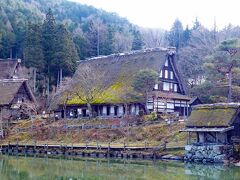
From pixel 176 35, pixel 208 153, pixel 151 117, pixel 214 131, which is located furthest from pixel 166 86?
pixel 176 35

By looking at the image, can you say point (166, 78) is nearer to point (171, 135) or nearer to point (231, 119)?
point (171, 135)

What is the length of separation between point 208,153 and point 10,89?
30.4 meters

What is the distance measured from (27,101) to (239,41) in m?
27.4

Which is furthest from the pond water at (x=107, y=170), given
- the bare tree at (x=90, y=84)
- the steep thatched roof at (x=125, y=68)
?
the bare tree at (x=90, y=84)

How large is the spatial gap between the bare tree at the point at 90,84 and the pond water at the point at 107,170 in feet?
49.4

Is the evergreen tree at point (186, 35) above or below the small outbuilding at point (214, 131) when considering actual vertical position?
above

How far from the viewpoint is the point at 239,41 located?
4081cm

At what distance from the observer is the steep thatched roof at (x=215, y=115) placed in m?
34.1

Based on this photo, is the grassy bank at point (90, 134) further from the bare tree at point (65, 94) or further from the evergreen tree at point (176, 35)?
the evergreen tree at point (176, 35)

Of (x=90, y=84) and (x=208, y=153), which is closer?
(x=208, y=153)

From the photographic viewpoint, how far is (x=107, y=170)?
2966cm

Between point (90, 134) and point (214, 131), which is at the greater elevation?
point (214, 131)

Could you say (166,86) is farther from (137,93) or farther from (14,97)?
(14,97)

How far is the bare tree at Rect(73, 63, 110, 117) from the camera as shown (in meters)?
50.6
